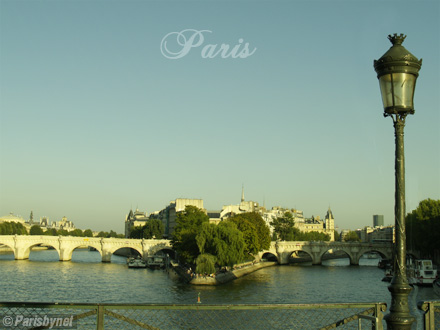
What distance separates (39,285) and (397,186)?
4686 cm

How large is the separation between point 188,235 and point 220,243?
702cm

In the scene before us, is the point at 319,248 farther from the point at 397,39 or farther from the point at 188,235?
the point at 397,39

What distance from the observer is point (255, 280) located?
56.7 meters

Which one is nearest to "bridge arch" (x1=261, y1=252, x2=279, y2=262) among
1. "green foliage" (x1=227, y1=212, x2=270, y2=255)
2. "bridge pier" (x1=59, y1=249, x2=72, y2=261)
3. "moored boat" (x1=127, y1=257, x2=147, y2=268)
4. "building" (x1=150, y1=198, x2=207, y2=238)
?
"green foliage" (x1=227, y1=212, x2=270, y2=255)

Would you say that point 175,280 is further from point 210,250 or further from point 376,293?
point 376,293

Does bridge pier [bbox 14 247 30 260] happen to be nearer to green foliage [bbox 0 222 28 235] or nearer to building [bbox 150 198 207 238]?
building [bbox 150 198 207 238]

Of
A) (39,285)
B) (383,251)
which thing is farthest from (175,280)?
(383,251)

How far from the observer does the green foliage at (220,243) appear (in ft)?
176

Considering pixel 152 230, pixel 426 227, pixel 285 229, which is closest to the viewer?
pixel 426 227

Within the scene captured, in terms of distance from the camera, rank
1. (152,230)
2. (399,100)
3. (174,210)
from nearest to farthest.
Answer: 1. (399,100)
2. (152,230)
3. (174,210)

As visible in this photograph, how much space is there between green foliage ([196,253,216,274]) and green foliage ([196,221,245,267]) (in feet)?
5.08

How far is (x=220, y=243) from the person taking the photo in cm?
5384

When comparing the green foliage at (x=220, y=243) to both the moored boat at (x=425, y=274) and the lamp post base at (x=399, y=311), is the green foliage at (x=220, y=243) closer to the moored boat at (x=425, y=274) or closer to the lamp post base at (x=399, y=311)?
the moored boat at (x=425, y=274)

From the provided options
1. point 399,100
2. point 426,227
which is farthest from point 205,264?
point 399,100
